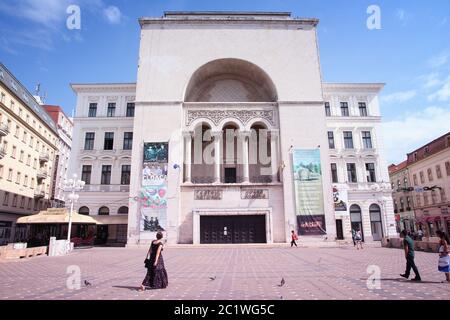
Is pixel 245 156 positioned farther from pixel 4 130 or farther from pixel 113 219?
pixel 4 130

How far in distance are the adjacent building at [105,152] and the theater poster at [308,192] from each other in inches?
703

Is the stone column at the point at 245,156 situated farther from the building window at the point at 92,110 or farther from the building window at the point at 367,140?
the building window at the point at 92,110

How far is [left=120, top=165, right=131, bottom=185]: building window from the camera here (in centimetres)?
3391

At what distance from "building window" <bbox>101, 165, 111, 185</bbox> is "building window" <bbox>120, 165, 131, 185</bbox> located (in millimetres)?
1525

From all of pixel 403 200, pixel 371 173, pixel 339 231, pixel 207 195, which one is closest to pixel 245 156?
pixel 207 195

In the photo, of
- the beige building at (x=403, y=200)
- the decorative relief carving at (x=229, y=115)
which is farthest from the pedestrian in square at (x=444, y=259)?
the beige building at (x=403, y=200)

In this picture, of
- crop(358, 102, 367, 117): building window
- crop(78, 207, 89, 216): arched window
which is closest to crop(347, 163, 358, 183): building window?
crop(358, 102, 367, 117): building window

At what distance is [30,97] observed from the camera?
129 ft

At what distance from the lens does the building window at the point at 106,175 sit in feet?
112

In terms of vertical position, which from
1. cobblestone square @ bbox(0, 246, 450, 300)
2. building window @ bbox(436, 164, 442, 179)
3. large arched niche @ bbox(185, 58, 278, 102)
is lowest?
cobblestone square @ bbox(0, 246, 450, 300)

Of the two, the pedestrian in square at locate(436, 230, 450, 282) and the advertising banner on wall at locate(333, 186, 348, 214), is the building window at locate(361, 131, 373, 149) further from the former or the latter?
the pedestrian in square at locate(436, 230, 450, 282)

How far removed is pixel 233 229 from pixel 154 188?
8363mm
